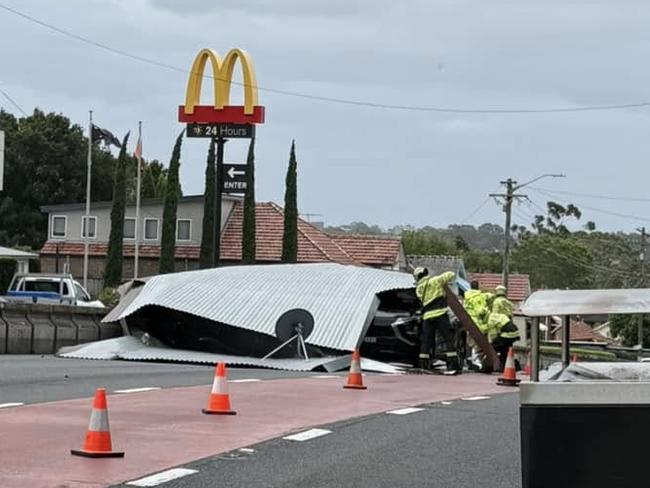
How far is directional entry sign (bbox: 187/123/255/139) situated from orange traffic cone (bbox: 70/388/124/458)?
32.2 metres

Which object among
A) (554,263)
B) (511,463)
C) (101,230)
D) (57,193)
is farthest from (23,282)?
(554,263)

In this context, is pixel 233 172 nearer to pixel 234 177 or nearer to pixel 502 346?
Answer: pixel 234 177

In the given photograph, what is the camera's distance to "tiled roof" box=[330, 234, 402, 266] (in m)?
58.8

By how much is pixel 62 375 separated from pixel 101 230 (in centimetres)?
4371

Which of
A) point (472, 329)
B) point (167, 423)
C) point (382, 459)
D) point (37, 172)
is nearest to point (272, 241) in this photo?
point (37, 172)

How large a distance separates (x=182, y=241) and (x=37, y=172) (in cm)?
2411

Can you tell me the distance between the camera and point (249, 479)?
891cm

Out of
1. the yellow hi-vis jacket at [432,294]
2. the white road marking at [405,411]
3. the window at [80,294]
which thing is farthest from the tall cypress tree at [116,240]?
the white road marking at [405,411]

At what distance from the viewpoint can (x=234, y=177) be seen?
1582 inches

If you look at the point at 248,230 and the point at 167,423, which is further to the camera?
the point at 248,230

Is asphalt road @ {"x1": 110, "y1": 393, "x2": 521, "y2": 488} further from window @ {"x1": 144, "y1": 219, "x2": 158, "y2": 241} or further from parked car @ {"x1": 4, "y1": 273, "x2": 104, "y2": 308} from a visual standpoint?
window @ {"x1": 144, "y1": 219, "x2": 158, "y2": 241}

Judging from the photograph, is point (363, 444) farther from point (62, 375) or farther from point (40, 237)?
point (40, 237)

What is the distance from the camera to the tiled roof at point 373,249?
58750 mm

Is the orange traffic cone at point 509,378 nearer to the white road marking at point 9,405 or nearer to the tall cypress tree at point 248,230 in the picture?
the white road marking at point 9,405
